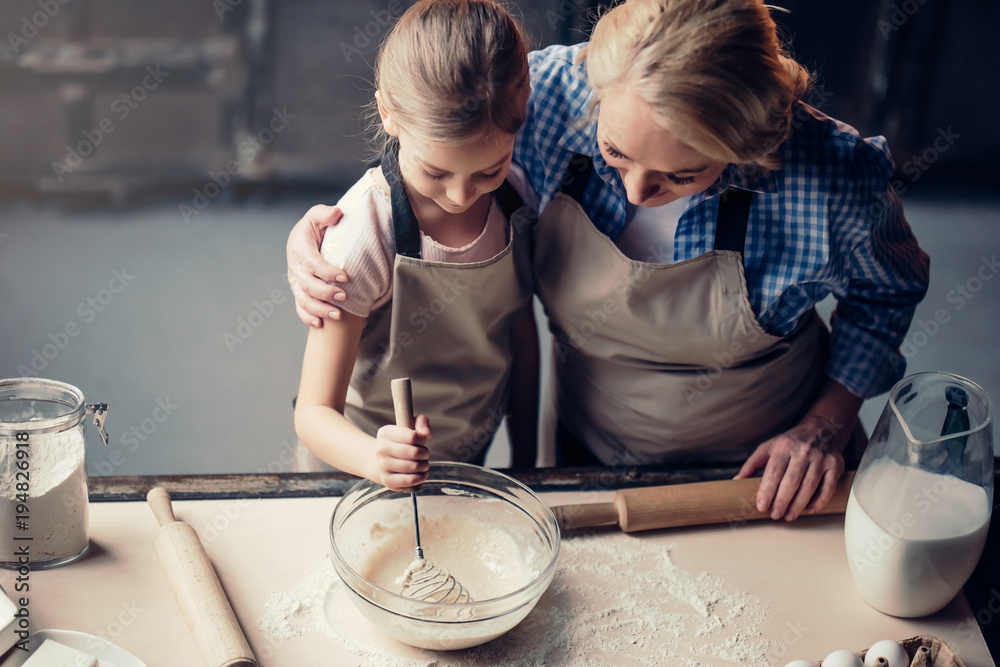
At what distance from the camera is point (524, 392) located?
5.32 feet

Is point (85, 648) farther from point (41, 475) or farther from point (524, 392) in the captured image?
point (524, 392)

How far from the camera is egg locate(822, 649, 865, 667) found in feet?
2.97

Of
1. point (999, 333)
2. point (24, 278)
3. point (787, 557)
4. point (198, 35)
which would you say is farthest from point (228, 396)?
point (999, 333)

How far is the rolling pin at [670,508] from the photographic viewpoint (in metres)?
1.15

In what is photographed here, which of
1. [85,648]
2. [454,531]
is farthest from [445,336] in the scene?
[85,648]

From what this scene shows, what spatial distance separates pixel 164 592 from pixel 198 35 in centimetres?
376

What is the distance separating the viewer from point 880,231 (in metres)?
1.25

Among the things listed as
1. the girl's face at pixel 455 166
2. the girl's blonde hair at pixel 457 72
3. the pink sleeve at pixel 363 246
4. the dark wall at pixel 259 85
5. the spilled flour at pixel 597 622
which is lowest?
the dark wall at pixel 259 85

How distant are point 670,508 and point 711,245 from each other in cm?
38

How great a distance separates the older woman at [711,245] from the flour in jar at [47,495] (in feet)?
1.14

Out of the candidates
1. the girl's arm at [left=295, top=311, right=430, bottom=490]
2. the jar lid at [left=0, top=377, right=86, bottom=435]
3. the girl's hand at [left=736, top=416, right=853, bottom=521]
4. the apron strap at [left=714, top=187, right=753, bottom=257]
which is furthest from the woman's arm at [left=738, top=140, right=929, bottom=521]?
the jar lid at [left=0, top=377, right=86, bottom=435]

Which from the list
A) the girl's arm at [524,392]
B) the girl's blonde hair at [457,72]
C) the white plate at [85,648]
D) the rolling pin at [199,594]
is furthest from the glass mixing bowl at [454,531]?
the girl's blonde hair at [457,72]

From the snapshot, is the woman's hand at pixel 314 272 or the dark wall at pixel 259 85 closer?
the woman's hand at pixel 314 272

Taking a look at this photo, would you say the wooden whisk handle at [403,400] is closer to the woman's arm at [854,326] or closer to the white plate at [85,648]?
the white plate at [85,648]
